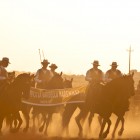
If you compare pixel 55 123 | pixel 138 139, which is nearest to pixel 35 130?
pixel 55 123

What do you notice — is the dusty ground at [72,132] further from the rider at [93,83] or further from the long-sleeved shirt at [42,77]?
the long-sleeved shirt at [42,77]

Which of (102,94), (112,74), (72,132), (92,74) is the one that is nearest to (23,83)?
(102,94)

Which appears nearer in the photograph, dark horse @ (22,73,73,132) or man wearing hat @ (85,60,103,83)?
dark horse @ (22,73,73,132)

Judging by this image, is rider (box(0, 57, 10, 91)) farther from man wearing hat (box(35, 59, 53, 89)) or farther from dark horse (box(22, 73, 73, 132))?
man wearing hat (box(35, 59, 53, 89))

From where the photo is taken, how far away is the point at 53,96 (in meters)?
23.0

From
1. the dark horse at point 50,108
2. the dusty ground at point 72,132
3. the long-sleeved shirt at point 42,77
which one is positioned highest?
the long-sleeved shirt at point 42,77

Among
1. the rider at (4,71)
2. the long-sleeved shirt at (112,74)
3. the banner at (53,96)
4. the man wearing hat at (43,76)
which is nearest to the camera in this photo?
the rider at (4,71)

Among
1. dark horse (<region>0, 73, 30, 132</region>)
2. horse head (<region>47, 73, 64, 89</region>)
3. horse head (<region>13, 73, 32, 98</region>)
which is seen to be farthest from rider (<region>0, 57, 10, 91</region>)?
horse head (<region>47, 73, 64, 89</region>)

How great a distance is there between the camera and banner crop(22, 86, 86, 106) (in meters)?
22.7

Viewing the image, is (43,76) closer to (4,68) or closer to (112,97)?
(4,68)

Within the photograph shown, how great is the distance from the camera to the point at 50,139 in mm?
18828

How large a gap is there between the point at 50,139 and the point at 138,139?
3.08 meters

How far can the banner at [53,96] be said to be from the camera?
2269cm

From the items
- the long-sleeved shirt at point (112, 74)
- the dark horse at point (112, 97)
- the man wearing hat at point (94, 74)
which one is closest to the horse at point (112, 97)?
the dark horse at point (112, 97)
